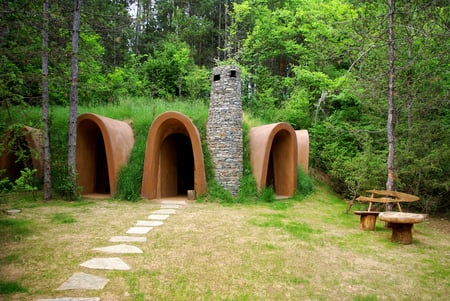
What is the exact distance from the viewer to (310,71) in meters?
14.3

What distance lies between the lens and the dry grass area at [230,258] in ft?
9.91

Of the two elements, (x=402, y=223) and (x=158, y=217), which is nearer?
(x=402, y=223)

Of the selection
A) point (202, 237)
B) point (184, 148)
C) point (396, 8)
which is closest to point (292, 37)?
point (184, 148)

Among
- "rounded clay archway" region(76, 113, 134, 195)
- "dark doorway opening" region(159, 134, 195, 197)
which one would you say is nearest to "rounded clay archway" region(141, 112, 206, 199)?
"dark doorway opening" region(159, 134, 195, 197)

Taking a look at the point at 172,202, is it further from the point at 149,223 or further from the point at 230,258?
the point at 230,258

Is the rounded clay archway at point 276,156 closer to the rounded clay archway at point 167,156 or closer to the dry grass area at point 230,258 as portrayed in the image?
the rounded clay archway at point 167,156

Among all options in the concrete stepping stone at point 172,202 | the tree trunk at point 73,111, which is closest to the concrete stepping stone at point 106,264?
the concrete stepping stone at point 172,202

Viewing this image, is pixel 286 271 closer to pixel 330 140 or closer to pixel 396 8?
pixel 396 8

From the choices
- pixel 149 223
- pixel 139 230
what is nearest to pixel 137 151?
pixel 149 223

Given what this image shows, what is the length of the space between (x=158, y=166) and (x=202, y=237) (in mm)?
4225

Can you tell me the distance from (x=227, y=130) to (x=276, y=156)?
226 cm

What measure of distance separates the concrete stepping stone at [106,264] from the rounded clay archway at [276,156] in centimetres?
562

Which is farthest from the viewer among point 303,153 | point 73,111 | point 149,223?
point 303,153

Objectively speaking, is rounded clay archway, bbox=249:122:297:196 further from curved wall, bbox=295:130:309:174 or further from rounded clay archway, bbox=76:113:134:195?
Answer: rounded clay archway, bbox=76:113:134:195
